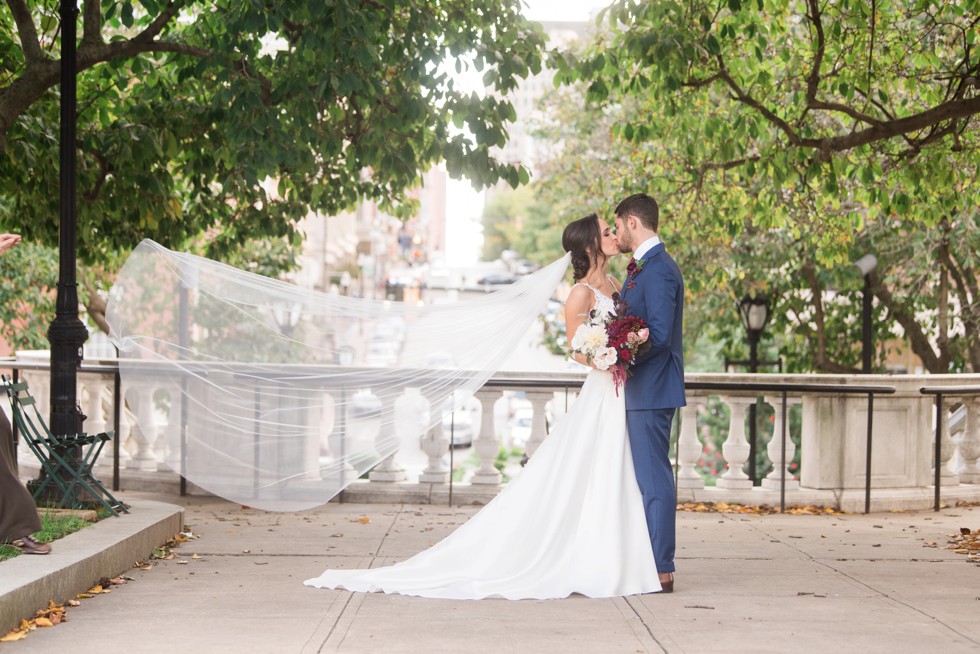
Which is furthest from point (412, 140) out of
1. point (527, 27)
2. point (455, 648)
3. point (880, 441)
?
point (455, 648)

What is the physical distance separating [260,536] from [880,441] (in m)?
5.87

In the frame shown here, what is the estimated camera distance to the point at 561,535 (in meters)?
6.74

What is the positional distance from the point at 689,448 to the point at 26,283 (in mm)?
11199

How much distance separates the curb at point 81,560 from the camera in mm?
5590

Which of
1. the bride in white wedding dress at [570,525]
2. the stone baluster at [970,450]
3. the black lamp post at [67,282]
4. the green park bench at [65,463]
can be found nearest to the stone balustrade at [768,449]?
the stone baluster at [970,450]

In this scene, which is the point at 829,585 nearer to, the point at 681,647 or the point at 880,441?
the point at 681,647

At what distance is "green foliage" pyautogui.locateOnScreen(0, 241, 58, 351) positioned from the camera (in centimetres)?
1670

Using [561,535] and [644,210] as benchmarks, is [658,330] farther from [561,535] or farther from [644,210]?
[561,535]

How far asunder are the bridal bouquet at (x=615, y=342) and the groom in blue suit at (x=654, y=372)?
0.29 feet

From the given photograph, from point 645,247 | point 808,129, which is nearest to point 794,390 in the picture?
point 808,129

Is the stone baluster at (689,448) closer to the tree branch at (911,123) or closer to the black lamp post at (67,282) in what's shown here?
the tree branch at (911,123)

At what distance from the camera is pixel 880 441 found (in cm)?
1061

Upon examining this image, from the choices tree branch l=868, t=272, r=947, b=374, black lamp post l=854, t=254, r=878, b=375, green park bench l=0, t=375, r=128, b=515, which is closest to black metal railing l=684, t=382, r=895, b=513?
green park bench l=0, t=375, r=128, b=515

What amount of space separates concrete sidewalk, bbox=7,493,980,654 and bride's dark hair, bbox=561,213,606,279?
2.07 meters
